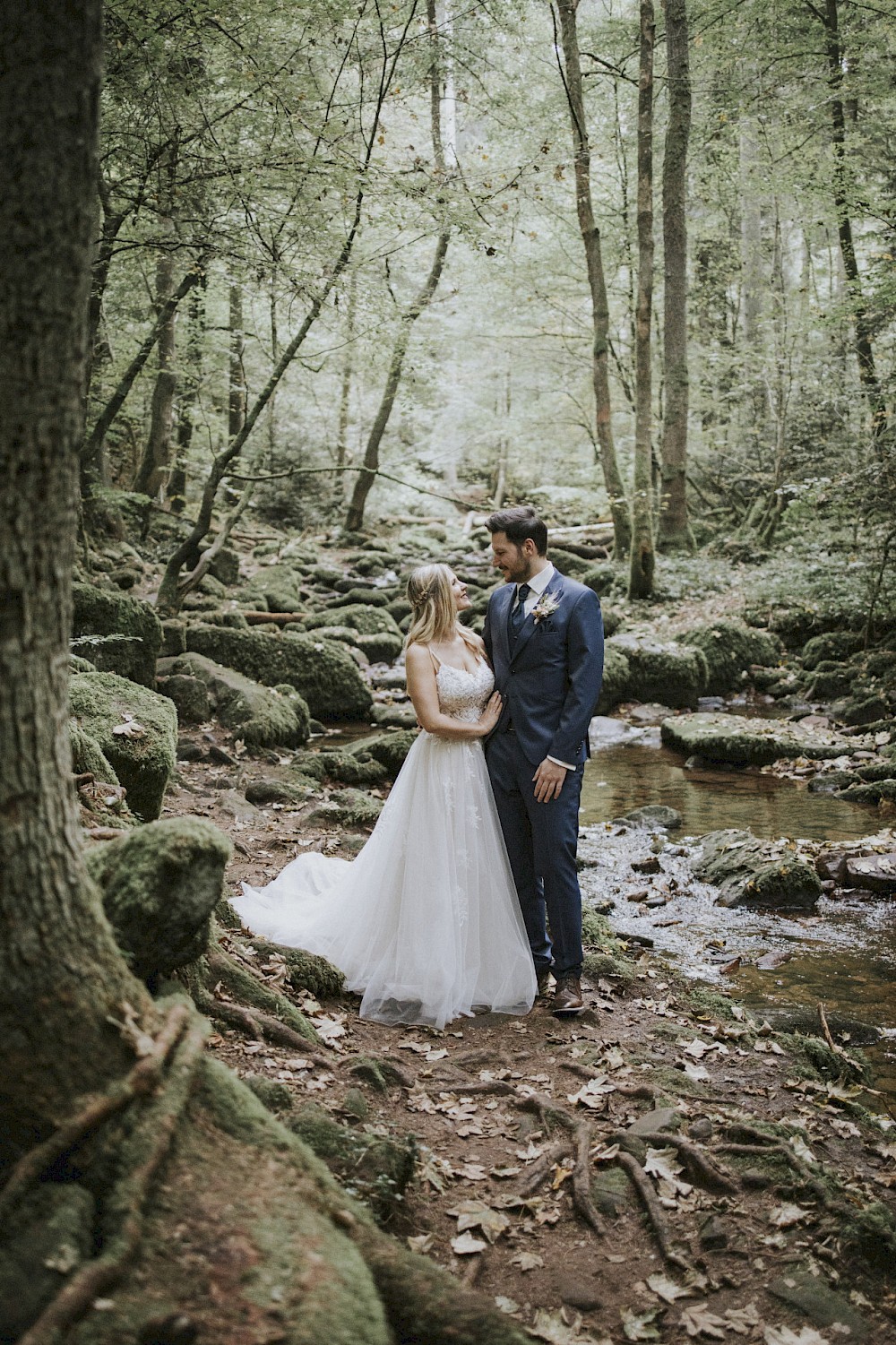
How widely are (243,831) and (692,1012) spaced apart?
4031 millimetres

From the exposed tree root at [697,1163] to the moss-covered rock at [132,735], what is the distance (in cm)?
347

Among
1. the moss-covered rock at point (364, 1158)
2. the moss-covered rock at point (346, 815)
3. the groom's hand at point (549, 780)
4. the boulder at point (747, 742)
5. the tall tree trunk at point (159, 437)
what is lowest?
the moss-covered rock at point (364, 1158)

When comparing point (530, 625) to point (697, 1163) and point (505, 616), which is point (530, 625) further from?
point (697, 1163)

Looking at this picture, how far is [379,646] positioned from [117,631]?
7.00m

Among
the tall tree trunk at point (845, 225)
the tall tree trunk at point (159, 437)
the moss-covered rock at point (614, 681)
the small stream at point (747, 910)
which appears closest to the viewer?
the small stream at point (747, 910)

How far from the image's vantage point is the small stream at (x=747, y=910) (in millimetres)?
6262

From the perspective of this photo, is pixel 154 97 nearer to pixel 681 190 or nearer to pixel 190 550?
pixel 190 550

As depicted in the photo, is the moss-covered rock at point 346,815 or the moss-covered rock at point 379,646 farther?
the moss-covered rock at point 379,646

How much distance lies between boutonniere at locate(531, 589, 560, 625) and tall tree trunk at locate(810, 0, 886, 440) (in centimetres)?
1085

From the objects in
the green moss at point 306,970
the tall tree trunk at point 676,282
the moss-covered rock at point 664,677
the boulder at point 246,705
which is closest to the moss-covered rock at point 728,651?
the moss-covered rock at point 664,677

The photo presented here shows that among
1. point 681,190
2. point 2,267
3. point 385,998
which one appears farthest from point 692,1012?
point 681,190

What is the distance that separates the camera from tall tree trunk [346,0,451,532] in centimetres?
1377

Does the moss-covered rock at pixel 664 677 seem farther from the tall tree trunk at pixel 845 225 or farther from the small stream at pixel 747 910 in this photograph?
the tall tree trunk at pixel 845 225

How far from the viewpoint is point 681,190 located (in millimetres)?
17656
